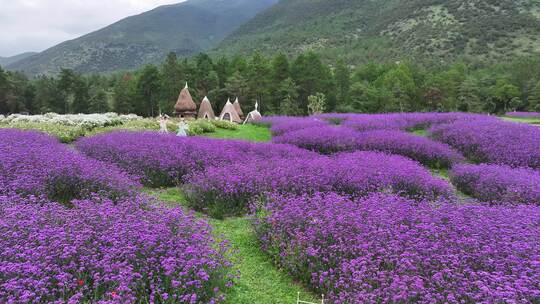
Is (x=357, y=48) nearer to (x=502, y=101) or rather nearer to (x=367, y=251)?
(x=502, y=101)

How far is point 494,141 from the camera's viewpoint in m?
12.5

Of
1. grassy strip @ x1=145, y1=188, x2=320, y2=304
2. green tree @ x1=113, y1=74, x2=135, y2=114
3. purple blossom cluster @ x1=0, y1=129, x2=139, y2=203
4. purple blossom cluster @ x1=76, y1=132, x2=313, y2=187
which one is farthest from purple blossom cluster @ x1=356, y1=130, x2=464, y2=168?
green tree @ x1=113, y1=74, x2=135, y2=114

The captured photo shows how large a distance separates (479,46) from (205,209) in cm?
9079

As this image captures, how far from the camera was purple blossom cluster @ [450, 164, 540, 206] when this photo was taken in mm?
7316

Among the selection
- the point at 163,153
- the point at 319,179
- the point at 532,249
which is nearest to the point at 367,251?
the point at 532,249

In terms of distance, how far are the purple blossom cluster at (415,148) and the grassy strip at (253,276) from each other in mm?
7490

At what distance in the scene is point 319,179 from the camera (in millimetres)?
7637

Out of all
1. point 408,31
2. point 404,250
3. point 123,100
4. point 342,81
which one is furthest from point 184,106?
point 408,31

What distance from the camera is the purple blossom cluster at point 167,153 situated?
9172 millimetres

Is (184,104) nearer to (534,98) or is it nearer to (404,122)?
(404,122)

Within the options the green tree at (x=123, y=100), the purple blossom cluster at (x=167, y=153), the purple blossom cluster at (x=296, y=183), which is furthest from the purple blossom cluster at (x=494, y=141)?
the green tree at (x=123, y=100)

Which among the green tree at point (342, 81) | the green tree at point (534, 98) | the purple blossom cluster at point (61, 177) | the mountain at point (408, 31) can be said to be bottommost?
the green tree at point (534, 98)

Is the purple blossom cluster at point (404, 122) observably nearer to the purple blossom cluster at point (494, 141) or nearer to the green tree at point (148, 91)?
the purple blossom cluster at point (494, 141)

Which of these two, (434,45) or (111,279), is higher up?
(434,45)
